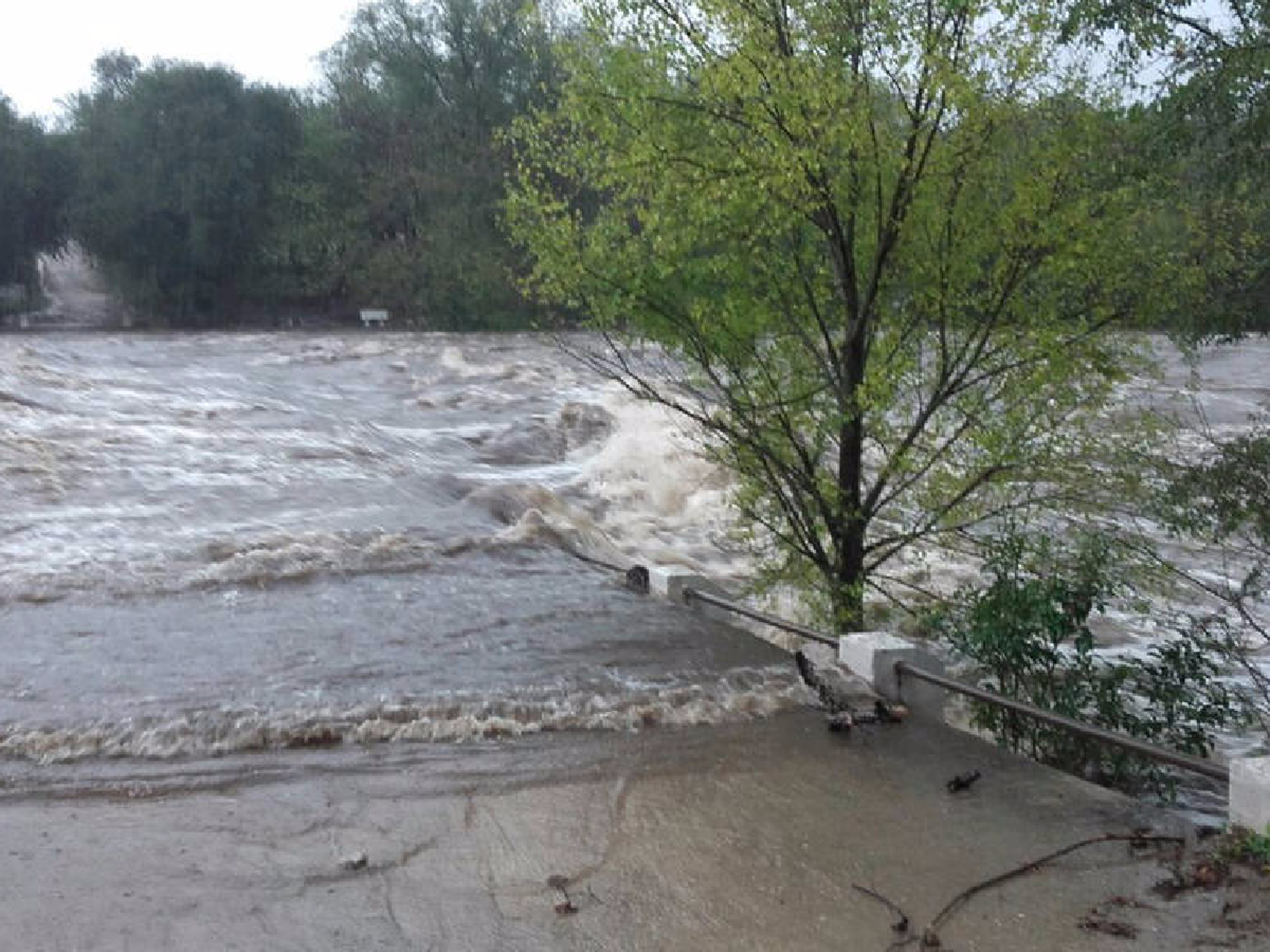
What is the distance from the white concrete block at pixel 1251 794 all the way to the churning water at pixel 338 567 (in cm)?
316

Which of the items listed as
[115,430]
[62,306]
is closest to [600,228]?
[115,430]

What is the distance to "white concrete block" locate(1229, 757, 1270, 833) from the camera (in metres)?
6.08

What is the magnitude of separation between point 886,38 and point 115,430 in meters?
A: 16.6

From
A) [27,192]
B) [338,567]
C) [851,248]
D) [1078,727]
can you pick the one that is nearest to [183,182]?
[27,192]

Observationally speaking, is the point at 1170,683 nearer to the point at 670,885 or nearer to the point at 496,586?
the point at 670,885

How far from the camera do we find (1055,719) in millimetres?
7094

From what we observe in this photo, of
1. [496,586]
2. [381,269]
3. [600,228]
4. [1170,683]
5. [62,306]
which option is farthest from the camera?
[62,306]

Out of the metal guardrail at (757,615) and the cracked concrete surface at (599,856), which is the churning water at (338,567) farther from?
the cracked concrete surface at (599,856)

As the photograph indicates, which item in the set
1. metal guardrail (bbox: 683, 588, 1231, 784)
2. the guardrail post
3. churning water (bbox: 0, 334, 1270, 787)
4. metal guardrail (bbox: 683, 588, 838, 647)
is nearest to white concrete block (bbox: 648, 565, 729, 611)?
metal guardrail (bbox: 683, 588, 838, 647)

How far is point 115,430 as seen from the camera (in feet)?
73.7

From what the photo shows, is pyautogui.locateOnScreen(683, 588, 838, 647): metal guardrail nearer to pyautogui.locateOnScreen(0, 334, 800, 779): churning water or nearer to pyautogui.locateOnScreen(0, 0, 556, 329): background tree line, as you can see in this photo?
pyautogui.locateOnScreen(0, 334, 800, 779): churning water

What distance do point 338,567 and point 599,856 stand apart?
809 centimetres

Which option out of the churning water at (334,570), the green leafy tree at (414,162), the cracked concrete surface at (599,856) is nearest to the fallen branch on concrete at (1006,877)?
the cracked concrete surface at (599,856)

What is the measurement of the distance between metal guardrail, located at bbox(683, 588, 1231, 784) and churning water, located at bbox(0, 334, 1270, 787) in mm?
461
